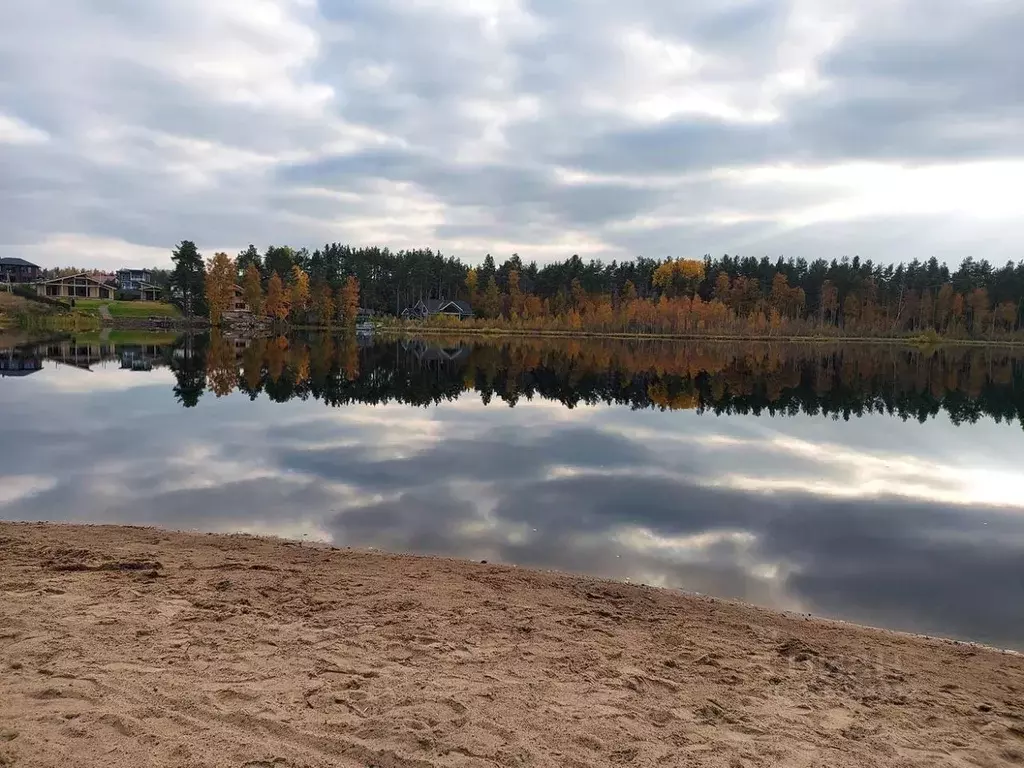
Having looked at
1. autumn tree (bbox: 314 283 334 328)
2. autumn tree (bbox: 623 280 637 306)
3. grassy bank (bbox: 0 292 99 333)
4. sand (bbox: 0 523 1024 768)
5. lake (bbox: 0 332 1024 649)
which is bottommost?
lake (bbox: 0 332 1024 649)

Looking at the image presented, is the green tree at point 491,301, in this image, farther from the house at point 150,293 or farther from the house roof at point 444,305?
the house at point 150,293

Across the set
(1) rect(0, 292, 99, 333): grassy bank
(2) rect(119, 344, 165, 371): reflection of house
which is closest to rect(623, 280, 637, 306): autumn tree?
(1) rect(0, 292, 99, 333): grassy bank

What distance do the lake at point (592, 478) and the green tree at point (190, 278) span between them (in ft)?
225

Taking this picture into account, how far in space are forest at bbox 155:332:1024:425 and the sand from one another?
1797 cm

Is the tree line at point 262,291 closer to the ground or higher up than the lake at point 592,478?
higher up

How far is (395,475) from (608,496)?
4.45 meters

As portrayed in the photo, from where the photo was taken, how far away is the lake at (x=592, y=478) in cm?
951

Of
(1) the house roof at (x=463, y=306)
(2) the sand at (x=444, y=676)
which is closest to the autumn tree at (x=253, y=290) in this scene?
(1) the house roof at (x=463, y=306)

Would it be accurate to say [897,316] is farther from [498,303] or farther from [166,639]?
[166,639]

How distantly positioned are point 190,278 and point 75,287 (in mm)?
27091

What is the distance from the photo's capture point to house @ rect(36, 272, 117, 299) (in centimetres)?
10538

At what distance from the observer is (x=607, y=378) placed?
36625 mm

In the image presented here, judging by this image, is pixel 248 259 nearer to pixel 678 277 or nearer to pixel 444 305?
pixel 444 305

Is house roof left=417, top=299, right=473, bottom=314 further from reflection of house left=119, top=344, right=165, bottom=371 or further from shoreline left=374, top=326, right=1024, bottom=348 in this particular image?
reflection of house left=119, top=344, right=165, bottom=371
